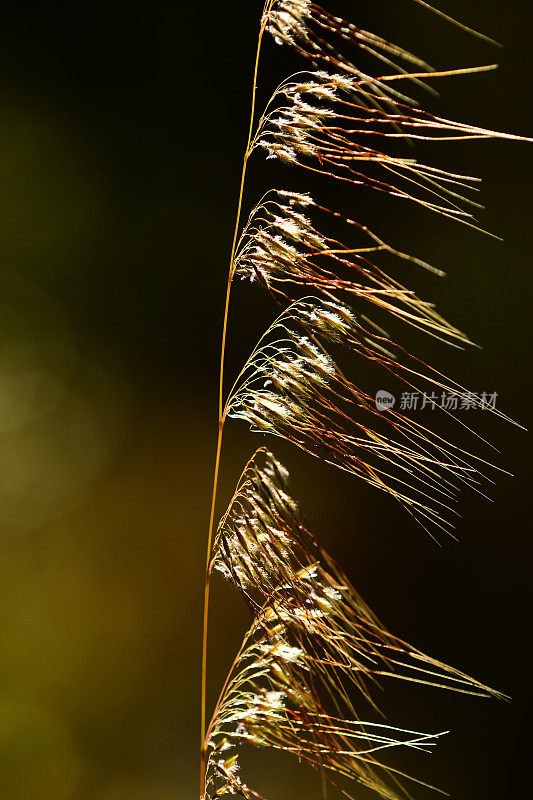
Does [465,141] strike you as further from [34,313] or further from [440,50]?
[34,313]

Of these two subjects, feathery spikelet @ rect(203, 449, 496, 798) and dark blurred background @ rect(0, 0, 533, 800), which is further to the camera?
dark blurred background @ rect(0, 0, 533, 800)
